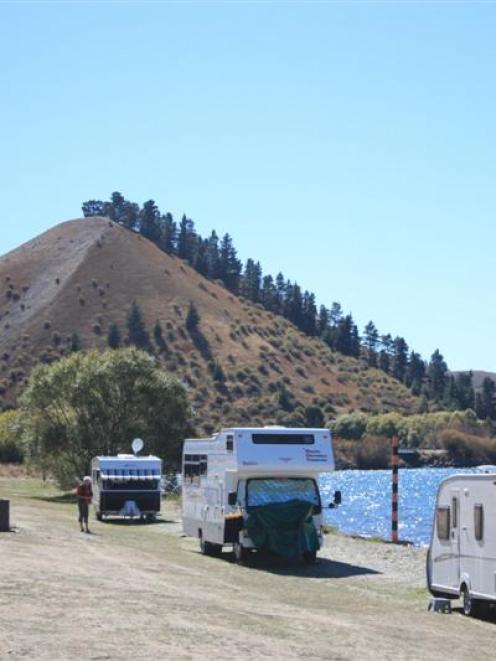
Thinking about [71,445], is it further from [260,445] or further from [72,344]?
[72,344]

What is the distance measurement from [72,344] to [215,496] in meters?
155

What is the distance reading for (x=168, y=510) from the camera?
53125mm

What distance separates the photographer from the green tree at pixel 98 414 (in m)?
68.1

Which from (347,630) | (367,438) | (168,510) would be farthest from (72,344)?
(347,630)

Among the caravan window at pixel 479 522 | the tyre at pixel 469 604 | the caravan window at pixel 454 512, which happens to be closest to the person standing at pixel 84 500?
the caravan window at pixel 454 512

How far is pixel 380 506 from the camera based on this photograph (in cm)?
9612

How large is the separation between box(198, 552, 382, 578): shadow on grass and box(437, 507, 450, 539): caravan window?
6.49 meters

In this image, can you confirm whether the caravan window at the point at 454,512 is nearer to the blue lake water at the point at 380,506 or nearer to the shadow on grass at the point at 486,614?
the shadow on grass at the point at 486,614

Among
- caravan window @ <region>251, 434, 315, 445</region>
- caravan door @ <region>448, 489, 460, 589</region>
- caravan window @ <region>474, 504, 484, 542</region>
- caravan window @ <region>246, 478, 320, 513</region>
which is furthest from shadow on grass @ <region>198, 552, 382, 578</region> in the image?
caravan window @ <region>474, 504, 484, 542</region>

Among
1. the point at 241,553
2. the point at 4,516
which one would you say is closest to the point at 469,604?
the point at 241,553

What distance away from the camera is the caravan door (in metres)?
21.6

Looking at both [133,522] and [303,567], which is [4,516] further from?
[133,522]

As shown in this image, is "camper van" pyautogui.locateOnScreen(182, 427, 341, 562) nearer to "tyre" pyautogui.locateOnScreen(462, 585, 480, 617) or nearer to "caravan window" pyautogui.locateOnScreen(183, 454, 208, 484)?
"caravan window" pyautogui.locateOnScreen(183, 454, 208, 484)

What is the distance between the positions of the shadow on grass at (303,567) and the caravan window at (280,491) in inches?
55.3
